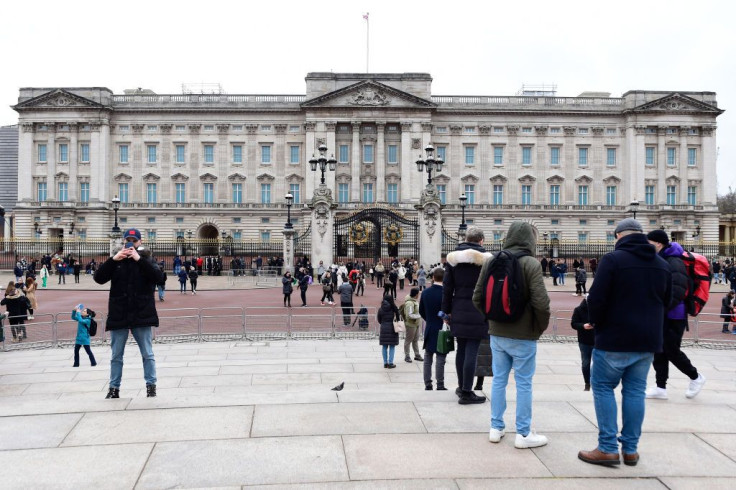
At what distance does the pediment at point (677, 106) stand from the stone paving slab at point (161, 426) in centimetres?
6810

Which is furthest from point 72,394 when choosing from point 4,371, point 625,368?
point 625,368

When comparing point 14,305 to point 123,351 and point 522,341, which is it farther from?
point 522,341

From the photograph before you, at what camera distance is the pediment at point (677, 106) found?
2547 inches

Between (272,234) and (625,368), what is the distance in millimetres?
62714

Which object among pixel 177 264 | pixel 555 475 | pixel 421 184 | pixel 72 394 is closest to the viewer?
pixel 555 475

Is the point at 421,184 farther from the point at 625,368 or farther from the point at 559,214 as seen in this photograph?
the point at 625,368

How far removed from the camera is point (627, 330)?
5.09m

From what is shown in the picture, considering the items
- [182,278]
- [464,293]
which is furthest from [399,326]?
[182,278]

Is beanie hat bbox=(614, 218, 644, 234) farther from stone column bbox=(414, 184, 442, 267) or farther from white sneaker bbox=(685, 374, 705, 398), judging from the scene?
stone column bbox=(414, 184, 442, 267)

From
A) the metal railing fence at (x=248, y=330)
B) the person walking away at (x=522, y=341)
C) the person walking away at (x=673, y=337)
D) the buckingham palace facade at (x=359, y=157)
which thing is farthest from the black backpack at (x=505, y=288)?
the buckingham palace facade at (x=359, y=157)

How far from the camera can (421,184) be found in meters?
64.3

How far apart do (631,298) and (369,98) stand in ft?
203

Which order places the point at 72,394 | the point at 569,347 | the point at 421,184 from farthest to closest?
the point at 421,184 → the point at 569,347 → the point at 72,394

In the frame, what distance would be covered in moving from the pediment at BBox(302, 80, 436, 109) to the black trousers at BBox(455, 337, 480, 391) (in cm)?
5896
